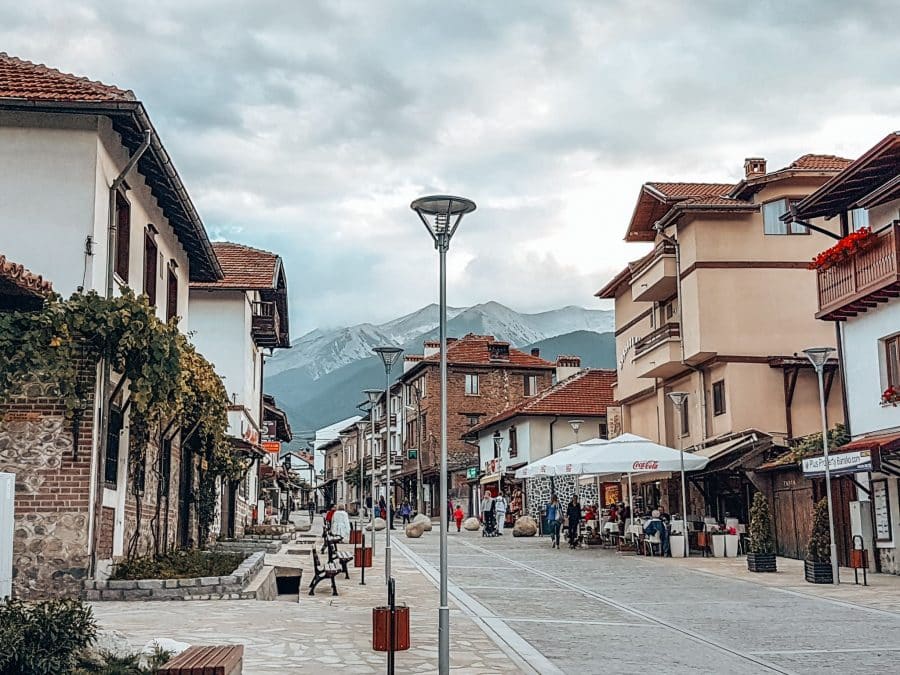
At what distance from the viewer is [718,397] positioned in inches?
1345

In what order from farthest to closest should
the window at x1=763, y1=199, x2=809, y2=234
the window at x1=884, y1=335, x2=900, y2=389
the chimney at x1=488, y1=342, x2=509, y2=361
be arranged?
1. the chimney at x1=488, y1=342, x2=509, y2=361
2. the window at x1=763, y1=199, x2=809, y2=234
3. the window at x1=884, y1=335, x2=900, y2=389

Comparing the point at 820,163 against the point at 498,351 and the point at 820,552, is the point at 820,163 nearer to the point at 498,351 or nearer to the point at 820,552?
the point at 820,552

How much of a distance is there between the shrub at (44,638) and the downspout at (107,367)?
696 centimetres

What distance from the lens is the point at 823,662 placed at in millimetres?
11195

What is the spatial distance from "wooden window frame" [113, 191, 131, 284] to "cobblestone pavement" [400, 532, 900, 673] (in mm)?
7582

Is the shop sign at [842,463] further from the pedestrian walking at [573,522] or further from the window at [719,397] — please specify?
the window at [719,397]

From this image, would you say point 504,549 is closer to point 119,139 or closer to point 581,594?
point 581,594

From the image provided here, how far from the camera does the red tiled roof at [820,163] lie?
33.6 meters

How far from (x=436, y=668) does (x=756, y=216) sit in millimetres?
26238

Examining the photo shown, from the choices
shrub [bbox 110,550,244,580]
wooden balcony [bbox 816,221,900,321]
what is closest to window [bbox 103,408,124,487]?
shrub [bbox 110,550,244,580]

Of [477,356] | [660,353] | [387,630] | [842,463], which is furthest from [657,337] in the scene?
[477,356]

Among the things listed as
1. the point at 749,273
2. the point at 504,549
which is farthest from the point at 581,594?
the point at 749,273

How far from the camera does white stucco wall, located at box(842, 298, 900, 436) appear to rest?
22.2 metres

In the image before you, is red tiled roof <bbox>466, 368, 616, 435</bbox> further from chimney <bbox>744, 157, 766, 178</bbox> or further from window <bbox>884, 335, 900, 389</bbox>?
window <bbox>884, 335, 900, 389</bbox>
